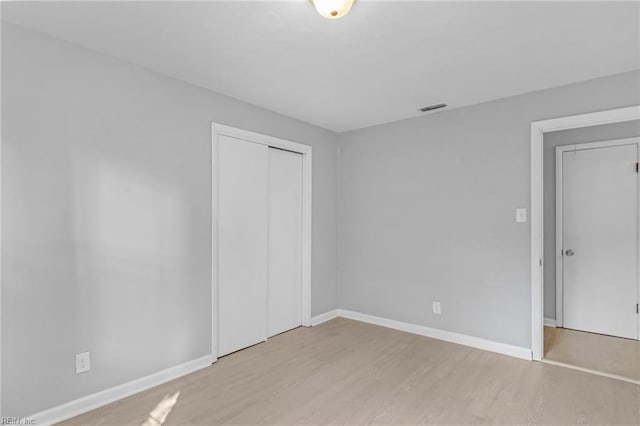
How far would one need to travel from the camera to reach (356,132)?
4.44 m

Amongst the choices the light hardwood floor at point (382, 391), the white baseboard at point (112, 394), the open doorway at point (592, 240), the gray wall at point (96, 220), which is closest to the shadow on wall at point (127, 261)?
the gray wall at point (96, 220)

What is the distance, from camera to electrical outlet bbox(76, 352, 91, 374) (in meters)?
2.24

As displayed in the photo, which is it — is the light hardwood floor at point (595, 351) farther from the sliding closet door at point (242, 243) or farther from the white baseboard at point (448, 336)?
the sliding closet door at point (242, 243)

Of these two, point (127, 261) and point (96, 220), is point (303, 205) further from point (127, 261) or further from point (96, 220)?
point (96, 220)

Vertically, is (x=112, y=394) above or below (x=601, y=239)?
below

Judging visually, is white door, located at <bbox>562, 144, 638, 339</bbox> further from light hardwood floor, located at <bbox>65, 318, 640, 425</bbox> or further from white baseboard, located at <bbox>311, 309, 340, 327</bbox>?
white baseboard, located at <bbox>311, 309, 340, 327</bbox>

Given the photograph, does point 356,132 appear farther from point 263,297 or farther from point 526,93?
point 263,297

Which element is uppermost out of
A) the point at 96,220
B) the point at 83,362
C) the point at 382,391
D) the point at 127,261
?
the point at 96,220

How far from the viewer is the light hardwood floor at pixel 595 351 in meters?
2.92

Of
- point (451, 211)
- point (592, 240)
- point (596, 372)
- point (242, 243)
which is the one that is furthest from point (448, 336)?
point (242, 243)

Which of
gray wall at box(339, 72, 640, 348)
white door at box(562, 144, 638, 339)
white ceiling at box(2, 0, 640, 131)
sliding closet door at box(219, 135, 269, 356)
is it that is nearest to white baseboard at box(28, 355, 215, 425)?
sliding closet door at box(219, 135, 269, 356)

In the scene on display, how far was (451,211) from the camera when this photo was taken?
3.66 m

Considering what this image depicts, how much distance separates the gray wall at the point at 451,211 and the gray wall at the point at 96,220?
2039mm

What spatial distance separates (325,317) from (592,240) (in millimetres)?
3274
